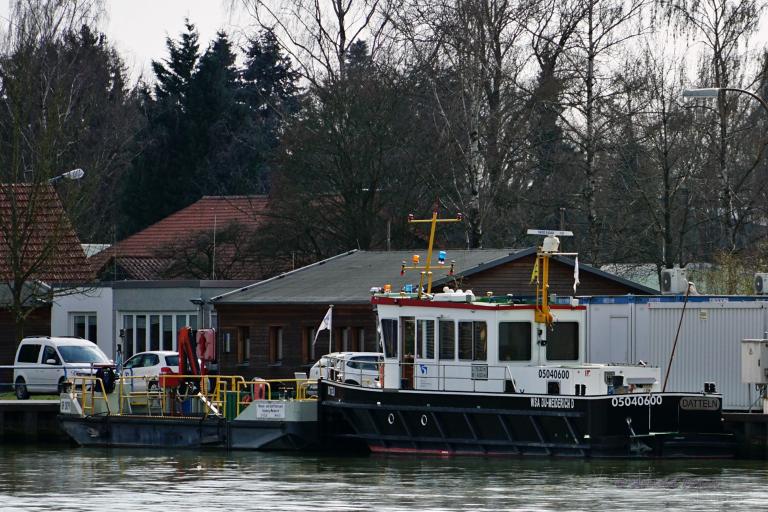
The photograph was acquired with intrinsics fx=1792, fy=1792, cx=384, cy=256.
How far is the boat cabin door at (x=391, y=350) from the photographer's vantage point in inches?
1411

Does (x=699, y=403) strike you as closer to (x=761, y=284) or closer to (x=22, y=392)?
(x=761, y=284)

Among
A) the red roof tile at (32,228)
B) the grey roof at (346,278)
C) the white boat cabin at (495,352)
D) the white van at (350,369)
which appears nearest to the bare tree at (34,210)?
the red roof tile at (32,228)

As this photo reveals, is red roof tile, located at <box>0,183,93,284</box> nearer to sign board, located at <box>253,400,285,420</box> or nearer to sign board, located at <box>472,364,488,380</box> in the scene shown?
sign board, located at <box>253,400,285,420</box>

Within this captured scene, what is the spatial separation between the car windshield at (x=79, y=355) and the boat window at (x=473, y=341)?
15.0 meters

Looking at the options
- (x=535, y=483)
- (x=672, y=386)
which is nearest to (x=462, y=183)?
(x=672, y=386)

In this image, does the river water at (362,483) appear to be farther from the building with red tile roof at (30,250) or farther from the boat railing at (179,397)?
the building with red tile roof at (30,250)

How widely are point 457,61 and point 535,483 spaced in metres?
25.2

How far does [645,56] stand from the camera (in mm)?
54250

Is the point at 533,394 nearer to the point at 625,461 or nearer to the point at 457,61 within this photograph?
the point at 625,461

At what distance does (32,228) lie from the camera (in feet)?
163

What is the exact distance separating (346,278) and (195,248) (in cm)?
1794

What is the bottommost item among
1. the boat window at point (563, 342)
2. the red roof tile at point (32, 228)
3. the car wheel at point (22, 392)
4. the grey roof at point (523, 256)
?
the car wheel at point (22, 392)

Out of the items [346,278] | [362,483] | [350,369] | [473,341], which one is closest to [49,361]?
[346,278]

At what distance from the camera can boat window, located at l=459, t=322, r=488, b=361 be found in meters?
34.9
